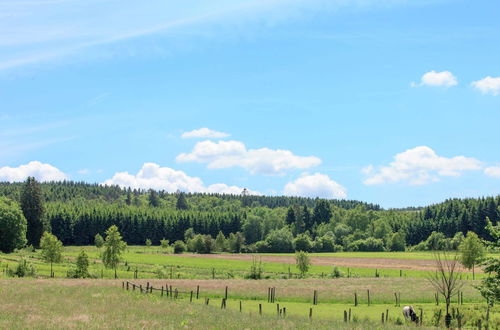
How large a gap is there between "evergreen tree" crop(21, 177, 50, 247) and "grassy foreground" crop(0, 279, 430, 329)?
112809mm

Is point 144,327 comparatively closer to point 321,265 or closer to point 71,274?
point 71,274

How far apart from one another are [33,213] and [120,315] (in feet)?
439

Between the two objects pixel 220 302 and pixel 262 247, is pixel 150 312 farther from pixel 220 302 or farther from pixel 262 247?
pixel 262 247

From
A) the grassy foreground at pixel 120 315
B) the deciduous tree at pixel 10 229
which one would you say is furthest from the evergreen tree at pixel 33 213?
the grassy foreground at pixel 120 315

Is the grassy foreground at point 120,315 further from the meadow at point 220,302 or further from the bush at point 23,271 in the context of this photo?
the bush at point 23,271

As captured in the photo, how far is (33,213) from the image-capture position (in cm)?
15762

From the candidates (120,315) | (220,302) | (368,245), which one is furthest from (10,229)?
(368,245)


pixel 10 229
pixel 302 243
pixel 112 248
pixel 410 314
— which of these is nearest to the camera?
pixel 410 314

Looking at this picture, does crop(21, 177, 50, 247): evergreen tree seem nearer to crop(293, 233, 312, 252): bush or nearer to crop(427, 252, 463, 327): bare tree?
crop(293, 233, 312, 252): bush

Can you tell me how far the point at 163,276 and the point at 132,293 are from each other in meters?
31.0

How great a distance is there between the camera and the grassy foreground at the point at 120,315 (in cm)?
3247

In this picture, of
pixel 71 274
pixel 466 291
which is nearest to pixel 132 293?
pixel 71 274

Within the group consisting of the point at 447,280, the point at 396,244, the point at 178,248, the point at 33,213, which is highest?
the point at 33,213

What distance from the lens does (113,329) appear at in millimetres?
30141
